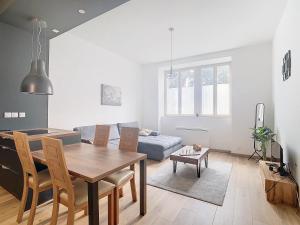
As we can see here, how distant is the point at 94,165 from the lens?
161 cm

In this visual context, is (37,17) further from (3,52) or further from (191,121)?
(191,121)

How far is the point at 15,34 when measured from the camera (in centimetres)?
281

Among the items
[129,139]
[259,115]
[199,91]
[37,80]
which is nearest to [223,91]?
[199,91]

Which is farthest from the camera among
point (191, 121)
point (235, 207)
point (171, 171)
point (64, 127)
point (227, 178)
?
point (191, 121)

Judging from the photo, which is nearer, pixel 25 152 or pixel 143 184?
pixel 25 152

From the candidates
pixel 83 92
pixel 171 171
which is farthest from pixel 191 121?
pixel 83 92

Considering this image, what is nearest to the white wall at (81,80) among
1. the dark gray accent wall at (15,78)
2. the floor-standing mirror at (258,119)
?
the dark gray accent wall at (15,78)

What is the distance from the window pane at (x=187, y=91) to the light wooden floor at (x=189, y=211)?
330 centimetres

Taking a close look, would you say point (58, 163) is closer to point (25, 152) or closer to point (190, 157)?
point (25, 152)

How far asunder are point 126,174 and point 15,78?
8.09 ft

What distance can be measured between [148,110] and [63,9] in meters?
4.18

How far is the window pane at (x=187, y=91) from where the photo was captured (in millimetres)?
5598

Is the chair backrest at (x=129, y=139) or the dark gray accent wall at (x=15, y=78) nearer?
the chair backrest at (x=129, y=139)

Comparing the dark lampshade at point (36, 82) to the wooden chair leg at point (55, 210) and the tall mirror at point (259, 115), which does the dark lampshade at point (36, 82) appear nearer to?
the wooden chair leg at point (55, 210)
